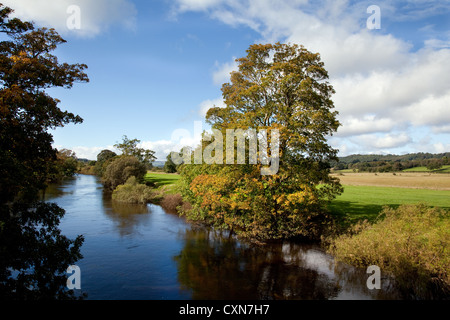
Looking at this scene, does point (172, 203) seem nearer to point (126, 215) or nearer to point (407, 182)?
point (126, 215)

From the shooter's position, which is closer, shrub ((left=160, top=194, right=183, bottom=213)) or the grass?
shrub ((left=160, top=194, right=183, bottom=213))

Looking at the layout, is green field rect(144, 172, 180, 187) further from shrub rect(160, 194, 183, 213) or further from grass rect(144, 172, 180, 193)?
shrub rect(160, 194, 183, 213)

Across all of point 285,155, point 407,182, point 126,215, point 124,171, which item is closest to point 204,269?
point 285,155

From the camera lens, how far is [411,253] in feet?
37.1

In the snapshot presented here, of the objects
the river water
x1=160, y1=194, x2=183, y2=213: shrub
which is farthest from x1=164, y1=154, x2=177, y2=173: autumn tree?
the river water

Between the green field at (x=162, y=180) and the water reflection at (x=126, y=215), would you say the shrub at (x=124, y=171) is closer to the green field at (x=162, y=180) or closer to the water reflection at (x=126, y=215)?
the green field at (x=162, y=180)

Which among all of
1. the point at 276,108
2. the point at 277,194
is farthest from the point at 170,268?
the point at 276,108

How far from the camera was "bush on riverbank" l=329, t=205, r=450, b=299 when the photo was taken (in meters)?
10.6

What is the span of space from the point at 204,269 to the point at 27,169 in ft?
31.2

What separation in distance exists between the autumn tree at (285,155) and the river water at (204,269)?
2.01 meters

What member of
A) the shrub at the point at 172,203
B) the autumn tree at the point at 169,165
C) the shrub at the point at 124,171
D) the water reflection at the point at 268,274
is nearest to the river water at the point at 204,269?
the water reflection at the point at 268,274

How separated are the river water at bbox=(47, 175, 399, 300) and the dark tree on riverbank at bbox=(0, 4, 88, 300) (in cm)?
339

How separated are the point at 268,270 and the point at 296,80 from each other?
1216cm

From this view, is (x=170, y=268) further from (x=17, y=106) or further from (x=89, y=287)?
(x=17, y=106)
